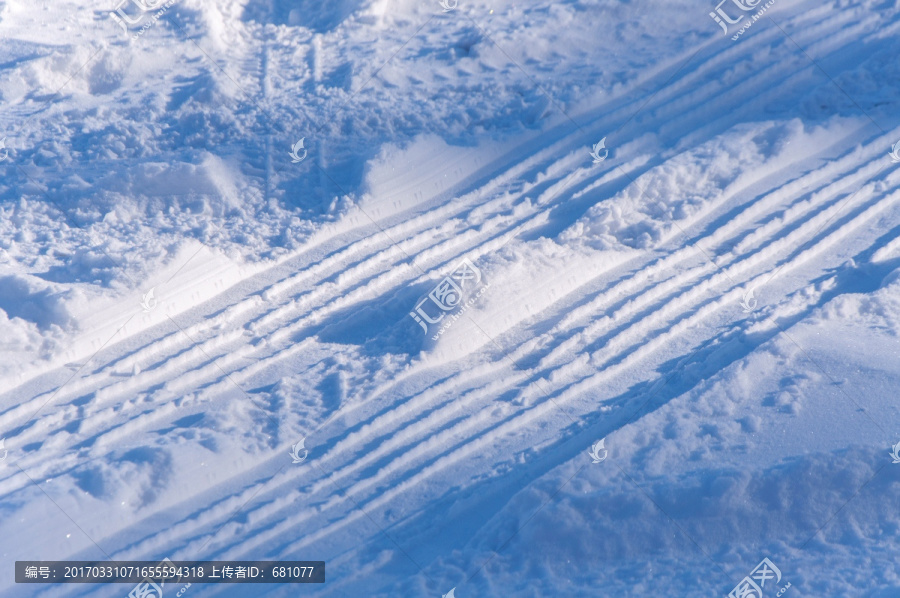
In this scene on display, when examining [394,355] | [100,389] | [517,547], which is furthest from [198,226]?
[517,547]

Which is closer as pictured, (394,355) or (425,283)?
(394,355)

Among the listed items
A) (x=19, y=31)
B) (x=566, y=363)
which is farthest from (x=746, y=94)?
(x=19, y=31)

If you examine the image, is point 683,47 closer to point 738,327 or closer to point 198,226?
point 738,327

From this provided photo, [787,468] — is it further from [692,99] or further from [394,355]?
[692,99]

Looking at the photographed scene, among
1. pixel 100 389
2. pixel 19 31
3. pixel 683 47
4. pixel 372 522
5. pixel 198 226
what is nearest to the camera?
pixel 372 522

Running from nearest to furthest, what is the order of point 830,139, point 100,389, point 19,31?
point 100,389 → point 830,139 → point 19,31

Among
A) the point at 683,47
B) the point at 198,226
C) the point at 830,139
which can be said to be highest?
the point at 683,47

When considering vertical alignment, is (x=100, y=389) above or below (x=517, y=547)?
above
